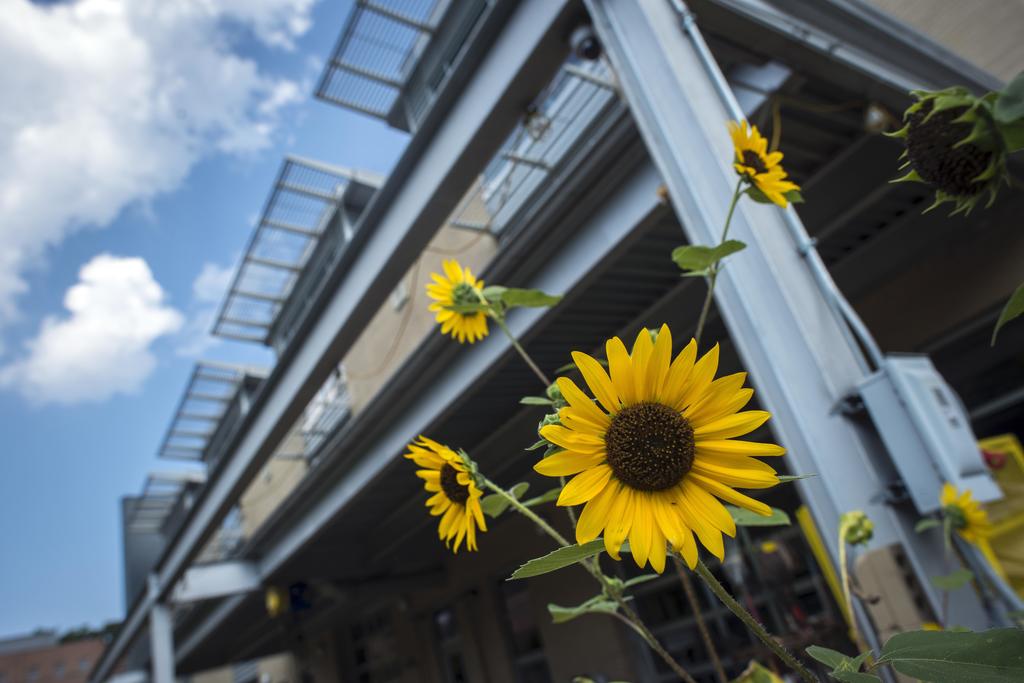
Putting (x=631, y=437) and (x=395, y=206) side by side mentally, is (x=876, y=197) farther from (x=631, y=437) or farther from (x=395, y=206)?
(x=631, y=437)

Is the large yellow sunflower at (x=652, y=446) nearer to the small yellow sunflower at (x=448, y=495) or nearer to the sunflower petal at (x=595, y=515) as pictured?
the sunflower petal at (x=595, y=515)

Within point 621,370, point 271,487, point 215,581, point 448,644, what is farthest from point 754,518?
point 271,487

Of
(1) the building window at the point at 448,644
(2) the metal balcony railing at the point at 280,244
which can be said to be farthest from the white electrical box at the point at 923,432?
(1) the building window at the point at 448,644

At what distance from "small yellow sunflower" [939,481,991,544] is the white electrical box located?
15 millimetres

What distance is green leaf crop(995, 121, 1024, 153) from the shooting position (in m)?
0.43

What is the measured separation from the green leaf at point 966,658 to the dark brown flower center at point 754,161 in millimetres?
640

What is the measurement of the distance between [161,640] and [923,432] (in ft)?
26.6

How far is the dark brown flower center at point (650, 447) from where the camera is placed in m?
0.42

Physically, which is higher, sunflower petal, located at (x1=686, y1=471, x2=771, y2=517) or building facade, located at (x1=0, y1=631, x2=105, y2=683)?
building facade, located at (x1=0, y1=631, x2=105, y2=683)

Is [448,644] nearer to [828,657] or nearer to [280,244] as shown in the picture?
[280,244]

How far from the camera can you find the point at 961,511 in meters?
1.29

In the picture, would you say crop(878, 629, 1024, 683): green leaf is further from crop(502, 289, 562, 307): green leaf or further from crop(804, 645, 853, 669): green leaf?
crop(502, 289, 562, 307): green leaf

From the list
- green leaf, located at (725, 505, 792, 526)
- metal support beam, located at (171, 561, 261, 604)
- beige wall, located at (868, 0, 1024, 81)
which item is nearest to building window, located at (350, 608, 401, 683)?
metal support beam, located at (171, 561, 261, 604)

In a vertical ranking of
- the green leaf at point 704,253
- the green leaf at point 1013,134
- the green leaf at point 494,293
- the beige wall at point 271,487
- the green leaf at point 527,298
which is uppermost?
the beige wall at point 271,487
